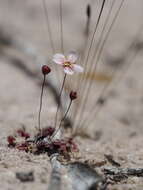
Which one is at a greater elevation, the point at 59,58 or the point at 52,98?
the point at 59,58

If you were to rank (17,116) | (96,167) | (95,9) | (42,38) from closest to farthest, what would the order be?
1. (96,167)
2. (17,116)
3. (42,38)
4. (95,9)

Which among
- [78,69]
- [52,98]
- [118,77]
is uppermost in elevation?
[118,77]

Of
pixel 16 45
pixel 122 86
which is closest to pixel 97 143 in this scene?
pixel 122 86

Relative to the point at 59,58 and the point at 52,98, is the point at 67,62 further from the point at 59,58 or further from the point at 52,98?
the point at 52,98

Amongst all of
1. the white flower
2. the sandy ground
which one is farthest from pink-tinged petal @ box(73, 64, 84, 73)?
the sandy ground

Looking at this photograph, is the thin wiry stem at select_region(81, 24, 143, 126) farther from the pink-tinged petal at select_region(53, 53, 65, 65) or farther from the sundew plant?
the pink-tinged petal at select_region(53, 53, 65, 65)

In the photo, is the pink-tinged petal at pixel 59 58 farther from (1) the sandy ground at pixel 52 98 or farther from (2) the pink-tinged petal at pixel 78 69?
(1) the sandy ground at pixel 52 98

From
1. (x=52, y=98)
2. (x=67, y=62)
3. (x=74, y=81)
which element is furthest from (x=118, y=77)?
(x=67, y=62)

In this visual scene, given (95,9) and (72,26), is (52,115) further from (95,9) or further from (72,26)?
(95,9)
